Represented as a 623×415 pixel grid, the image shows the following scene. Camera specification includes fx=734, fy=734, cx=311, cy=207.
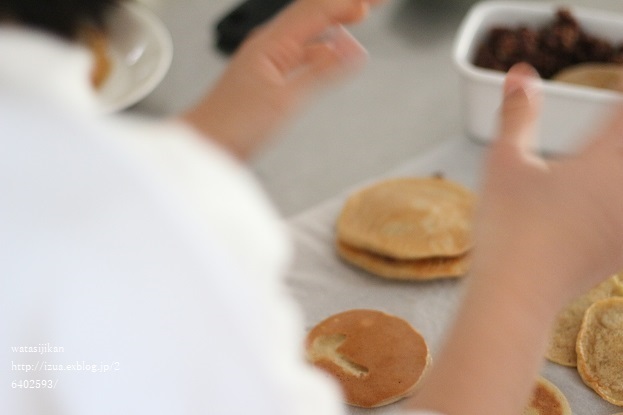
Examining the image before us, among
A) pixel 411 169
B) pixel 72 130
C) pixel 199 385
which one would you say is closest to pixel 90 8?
pixel 72 130

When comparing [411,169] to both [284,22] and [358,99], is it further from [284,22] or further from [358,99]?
[284,22]

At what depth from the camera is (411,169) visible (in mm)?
1001

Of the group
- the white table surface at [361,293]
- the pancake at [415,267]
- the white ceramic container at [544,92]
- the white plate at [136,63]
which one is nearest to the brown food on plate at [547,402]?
the white table surface at [361,293]

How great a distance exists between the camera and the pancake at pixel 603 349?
28.2 inches

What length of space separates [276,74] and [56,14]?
1.20 feet

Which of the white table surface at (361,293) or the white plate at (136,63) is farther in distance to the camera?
the white plate at (136,63)

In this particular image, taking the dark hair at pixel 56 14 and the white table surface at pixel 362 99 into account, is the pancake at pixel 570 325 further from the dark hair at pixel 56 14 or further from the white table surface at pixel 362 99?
the dark hair at pixel 56 14

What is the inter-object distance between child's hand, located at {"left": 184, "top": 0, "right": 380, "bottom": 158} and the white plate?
1.23 feet

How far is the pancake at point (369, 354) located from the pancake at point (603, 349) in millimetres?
159

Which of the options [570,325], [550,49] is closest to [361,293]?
[570,325]

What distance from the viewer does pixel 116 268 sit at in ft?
1.11

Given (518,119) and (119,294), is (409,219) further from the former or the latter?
(119,294)

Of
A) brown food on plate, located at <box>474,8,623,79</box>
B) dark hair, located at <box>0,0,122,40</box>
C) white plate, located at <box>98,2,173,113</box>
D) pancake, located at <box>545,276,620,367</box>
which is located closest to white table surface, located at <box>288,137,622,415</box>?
pancake, located at <box>545,276,620,367</box>

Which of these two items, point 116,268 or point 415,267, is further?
point 415,267
